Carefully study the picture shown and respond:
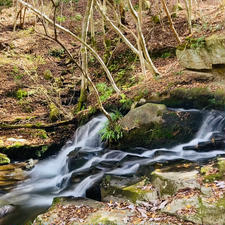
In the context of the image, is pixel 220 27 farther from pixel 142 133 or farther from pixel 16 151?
pixel 16 151

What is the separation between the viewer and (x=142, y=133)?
6.75 metres

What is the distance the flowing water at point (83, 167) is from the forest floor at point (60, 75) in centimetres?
141

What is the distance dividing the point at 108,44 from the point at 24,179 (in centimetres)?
929

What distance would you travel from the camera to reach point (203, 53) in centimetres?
771

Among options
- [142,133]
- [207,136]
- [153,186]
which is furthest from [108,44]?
[153,186]

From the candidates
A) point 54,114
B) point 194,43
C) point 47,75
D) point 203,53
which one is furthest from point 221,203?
point 47,75

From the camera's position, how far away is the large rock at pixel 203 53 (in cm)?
729

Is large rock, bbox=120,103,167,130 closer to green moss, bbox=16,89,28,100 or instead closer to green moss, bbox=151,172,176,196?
green moss, bbox=151,172,176,196

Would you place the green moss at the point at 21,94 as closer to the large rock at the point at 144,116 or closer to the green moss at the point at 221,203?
the large rock at the point at 144,116

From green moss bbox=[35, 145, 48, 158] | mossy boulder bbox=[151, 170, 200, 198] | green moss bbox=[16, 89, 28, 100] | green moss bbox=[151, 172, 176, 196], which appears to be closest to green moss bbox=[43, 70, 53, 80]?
green moss bbox=[16, 89, 28, 100]

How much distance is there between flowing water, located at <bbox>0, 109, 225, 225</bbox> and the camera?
547cm

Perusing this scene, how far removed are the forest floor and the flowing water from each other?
1.41m

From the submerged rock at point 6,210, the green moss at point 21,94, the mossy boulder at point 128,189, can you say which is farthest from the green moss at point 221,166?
the green moss at point 21,94

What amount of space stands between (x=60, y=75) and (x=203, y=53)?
7.85 m
